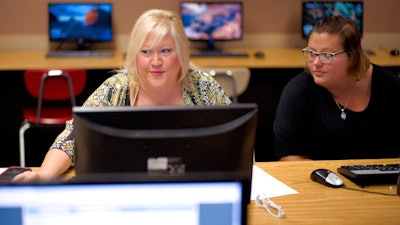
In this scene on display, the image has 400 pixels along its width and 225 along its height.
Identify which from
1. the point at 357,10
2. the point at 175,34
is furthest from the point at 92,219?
the point at 357,10

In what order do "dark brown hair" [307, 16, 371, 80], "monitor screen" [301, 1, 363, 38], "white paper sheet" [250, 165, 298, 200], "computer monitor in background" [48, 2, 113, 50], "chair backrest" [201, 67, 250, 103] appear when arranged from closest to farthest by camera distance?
"white paper sheet" [250, 165, 298, 200] → "dark brown hair" [307, 16, 371, 80] → "chair backrest" [201, 67, 250, 103] → "computer monitor in background" [48, 2, 113, 50] → "monitor screen" [301, 1, 363, 38]

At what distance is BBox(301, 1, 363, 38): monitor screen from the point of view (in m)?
4.68

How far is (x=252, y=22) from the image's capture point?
479 centimetres

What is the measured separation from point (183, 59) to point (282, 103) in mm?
523

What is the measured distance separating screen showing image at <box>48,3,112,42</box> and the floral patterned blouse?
7.89 ft

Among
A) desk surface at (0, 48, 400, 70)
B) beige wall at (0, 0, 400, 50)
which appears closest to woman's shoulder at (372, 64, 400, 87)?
desk surface at (0, 48, 400, 70)

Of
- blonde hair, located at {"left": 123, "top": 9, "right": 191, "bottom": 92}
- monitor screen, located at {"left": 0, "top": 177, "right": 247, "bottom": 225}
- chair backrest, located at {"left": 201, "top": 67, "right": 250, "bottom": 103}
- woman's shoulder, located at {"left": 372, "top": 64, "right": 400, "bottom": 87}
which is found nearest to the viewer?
monitor screen, located at {"left": 0, "top": 177, "right": 247, "bottom": 225}

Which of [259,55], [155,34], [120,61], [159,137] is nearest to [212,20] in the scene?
[259,55]

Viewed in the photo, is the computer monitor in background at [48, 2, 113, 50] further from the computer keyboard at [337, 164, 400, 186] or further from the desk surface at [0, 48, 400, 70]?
the computer keyboard at [337, 164, 400, 186]

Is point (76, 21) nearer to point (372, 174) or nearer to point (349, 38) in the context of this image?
point (349, 38)

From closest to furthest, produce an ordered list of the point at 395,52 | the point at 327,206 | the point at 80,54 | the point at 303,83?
the point at 327,206 → the point at 303,83 → the point at 80,54 → the point at 395,52

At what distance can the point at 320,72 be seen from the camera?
2289 millimetres

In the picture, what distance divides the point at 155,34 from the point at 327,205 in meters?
0.87

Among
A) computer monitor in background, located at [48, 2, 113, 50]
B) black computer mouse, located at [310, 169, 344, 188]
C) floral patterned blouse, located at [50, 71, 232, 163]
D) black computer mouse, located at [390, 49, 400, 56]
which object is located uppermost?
computer monitor in background, located at [48, 2, 113, 50]
